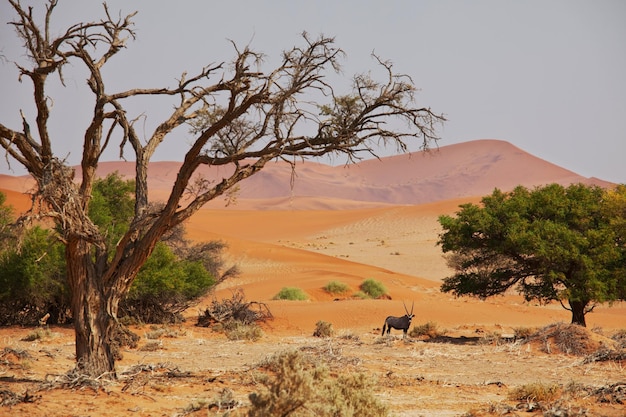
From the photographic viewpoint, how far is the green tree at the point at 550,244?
18.9 metres

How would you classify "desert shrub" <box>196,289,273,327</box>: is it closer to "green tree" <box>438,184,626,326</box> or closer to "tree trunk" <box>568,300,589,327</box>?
"green tree" <box>438,184,626,326</box>

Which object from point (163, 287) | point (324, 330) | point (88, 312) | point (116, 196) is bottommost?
point (324, 330)

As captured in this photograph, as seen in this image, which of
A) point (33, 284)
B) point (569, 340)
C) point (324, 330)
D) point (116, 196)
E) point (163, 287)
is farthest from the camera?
point (116, 196)

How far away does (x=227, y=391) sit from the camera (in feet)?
28.6

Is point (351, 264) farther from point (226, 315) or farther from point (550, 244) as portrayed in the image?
point (550, 244)

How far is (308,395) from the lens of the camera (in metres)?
6.36

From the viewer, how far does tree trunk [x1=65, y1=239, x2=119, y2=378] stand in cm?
998

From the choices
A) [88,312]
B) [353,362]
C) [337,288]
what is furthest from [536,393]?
[337,288]

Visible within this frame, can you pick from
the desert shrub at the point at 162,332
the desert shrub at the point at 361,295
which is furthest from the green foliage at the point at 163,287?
the desert shrub at the point at 361,295

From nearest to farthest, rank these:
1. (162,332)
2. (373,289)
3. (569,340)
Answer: (569,340) → (162,332) → (373,289)

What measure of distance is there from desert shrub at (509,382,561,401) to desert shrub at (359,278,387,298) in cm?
2484

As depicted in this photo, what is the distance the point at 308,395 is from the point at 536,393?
4.85 meters

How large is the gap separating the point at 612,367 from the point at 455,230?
726cm

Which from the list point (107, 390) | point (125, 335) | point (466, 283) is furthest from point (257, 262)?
point (107, 390)
